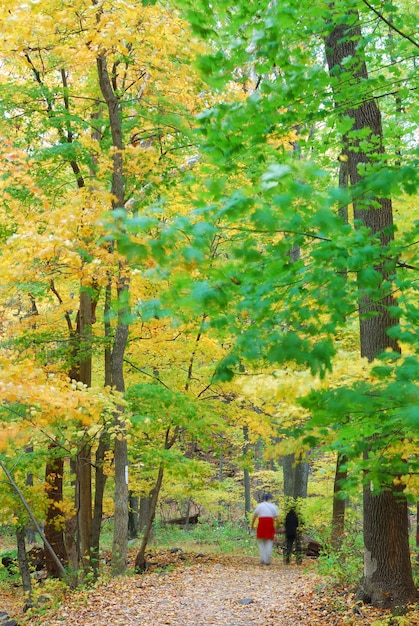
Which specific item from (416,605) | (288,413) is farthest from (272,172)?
(416,605)

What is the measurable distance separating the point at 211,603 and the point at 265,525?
4.19 meters

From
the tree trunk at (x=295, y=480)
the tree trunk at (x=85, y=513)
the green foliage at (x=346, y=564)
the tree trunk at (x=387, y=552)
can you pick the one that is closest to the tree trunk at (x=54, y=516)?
the tree trunk at (x=85, y=513)

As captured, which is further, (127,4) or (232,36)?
(127,4)

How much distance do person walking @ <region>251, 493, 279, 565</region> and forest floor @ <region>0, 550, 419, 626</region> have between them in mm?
1088

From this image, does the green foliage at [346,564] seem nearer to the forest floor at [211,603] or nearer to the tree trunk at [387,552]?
the forest floor at [211,603]

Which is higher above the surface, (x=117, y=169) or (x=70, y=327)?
(x=117, y=169)

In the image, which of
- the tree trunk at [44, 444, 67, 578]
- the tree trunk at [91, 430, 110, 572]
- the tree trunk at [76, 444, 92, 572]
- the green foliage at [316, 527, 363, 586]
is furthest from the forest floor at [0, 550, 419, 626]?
the tree trunk at [44, 444, 67, 578]

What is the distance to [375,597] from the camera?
6.81 metres

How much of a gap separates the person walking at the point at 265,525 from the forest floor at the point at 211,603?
3.57ft

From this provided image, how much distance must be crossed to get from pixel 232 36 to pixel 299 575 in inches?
403

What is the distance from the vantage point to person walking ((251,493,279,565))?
12.9 metres

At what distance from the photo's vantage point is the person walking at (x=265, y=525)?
12.9 meters

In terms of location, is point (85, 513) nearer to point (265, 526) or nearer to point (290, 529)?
point (265, 526)

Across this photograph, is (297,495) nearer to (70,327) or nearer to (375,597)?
→ (70,327)
